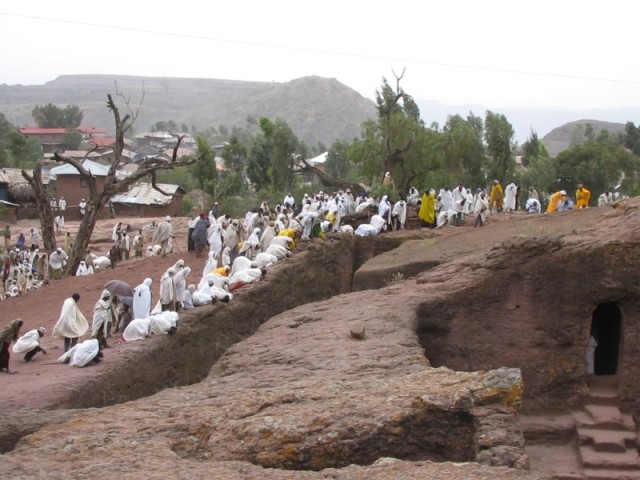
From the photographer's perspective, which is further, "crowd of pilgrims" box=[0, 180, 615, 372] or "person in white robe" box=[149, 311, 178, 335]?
"crowd of pilgrims" box=[0, 180, 615, 372]

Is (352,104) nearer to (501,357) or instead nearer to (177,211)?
(177,211)

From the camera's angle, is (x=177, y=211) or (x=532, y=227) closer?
(x=532, y=227)

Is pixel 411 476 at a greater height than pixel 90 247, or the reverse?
pixel 411 476

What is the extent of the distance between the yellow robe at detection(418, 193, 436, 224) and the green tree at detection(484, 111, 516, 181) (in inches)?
793

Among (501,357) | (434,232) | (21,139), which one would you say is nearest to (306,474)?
(501,357)

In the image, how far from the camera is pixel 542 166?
4338cm

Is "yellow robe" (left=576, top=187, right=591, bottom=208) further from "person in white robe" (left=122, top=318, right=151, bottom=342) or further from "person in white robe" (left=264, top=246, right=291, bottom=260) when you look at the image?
"person in white robe" (left=122, top=318, right=151, bottom=342)

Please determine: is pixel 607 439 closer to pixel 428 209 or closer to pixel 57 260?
pixel 428 209

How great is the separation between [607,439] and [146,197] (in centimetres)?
3713

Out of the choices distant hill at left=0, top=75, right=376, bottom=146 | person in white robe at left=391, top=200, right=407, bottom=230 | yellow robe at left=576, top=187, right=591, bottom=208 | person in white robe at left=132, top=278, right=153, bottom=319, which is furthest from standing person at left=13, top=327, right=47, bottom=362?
distant hill at left=0, top=75, right=376, bottom=146

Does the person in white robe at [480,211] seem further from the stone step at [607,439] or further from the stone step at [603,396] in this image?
the stone step at [607,439]

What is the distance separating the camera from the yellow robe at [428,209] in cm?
2391

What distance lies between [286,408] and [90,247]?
2893 centimetres

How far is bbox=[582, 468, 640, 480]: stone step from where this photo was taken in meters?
11.2
